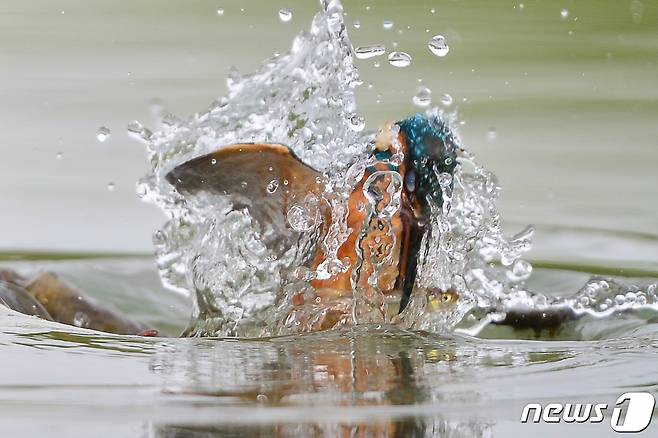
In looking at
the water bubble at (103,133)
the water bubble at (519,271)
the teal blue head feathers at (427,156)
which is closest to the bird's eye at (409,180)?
the teal blue head feathers at (427,156)

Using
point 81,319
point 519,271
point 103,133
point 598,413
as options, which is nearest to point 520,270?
point 519,271

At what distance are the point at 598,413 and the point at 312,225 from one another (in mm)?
1147

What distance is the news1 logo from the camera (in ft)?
7.15

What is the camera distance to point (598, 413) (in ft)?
7.38

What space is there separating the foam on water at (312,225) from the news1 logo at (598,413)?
82cm

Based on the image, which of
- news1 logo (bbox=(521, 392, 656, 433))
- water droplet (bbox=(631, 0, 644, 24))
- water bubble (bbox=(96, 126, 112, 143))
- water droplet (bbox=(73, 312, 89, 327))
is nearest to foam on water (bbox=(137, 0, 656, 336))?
water droplet (bbox=(73, 312, 89, 327))

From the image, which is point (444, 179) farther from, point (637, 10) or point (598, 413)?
point (637, 10)

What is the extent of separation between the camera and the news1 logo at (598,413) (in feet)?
7.15

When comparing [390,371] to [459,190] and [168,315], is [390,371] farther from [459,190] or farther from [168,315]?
[168,315]

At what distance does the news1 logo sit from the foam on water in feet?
2.68

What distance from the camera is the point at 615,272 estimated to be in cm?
420

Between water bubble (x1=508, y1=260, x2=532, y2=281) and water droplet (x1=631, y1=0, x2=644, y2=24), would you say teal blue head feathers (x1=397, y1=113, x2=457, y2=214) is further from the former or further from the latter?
water droplet (x1=631, y1=0, x2=644, y2=24)

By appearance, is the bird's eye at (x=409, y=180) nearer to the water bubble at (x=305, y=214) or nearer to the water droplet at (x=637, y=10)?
the water bubble at (x=305, y=214)

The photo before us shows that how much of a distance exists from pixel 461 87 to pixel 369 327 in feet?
9.62
